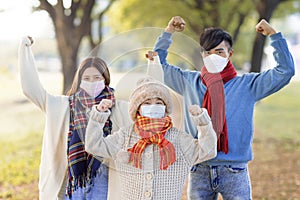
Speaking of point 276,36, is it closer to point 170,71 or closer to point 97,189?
point 170,71

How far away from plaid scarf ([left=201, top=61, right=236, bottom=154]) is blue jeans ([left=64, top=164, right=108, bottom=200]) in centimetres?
70

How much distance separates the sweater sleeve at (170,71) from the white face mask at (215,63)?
0.10m

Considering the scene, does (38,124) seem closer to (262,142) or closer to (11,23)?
(11,23)

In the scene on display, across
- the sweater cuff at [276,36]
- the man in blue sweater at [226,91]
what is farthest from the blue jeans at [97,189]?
the sweater cuff at [276,36]

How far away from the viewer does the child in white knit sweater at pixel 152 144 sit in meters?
2.66

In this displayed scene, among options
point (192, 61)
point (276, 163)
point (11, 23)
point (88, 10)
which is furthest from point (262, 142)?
point (192, 61)

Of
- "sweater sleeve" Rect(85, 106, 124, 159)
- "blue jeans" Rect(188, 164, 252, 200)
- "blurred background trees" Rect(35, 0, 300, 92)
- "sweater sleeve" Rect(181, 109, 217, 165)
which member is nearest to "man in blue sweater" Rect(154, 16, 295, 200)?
"blue jeans" Rect(188, 164, 252, 200)

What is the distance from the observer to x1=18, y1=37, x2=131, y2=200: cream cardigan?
3.06m

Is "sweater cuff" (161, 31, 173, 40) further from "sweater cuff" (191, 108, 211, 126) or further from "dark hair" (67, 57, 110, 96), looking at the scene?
"sweater cuff" (191, 108, 211, 126)

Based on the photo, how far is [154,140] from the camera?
2674 mm

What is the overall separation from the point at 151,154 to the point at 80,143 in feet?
1.66

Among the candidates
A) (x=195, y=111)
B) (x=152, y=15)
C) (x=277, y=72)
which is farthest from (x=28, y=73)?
(x=152, y=15)

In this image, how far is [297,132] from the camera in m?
13.3

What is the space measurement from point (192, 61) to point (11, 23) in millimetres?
8646
